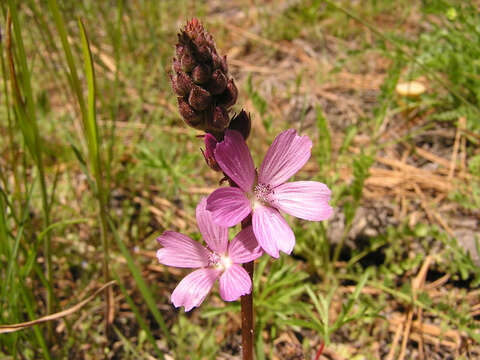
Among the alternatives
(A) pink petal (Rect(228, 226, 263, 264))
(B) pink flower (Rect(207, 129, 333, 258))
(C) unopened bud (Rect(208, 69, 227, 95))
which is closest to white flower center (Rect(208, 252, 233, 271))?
(A) pink petal (Rect(228, 226, 263, 264))

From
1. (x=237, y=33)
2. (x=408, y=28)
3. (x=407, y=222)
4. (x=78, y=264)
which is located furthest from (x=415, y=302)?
(x=237, y=33)

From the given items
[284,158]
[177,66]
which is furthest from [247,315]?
[177,66]

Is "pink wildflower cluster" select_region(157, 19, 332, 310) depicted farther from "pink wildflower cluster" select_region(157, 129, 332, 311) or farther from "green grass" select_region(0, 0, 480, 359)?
"green grass" select_region(0, 0, 480, 359)

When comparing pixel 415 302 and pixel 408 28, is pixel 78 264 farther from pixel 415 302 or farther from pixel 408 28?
pixel 408 28

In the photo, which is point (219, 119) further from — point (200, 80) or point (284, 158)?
point (284, 158)

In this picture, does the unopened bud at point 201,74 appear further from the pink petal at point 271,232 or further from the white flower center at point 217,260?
the white flower center at point 217,260

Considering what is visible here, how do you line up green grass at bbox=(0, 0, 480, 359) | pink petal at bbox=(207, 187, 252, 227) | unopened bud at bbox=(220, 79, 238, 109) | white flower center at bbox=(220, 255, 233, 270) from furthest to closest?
1. green grass at bbox=(0, 0, 480, 359)
2. white flower center at bbox=(220, 255, 233, 270)
3. unopened bud at bbox=(220, 79, 238, 109)
4. pink petal at bbox=(207, 187, 252, 227)
